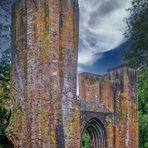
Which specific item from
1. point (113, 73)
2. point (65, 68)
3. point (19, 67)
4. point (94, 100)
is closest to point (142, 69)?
point (113, 73)

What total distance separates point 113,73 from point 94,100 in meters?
1.90

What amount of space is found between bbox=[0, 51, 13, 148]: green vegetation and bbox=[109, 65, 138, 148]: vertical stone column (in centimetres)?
629

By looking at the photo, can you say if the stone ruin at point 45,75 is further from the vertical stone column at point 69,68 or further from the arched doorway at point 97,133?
the arched doorway at point 97,133

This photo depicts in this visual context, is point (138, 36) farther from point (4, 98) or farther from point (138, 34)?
point (4, 98)

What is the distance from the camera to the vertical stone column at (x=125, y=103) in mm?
18156

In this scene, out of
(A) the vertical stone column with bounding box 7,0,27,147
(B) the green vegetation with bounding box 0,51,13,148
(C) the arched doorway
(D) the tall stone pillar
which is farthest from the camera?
(C) the arched doorway

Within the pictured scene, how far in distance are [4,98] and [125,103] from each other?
751 centimetres

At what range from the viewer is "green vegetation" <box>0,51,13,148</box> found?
41.9 feet

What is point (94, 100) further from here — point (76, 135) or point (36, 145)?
point (36, 145)

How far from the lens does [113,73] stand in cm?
1869

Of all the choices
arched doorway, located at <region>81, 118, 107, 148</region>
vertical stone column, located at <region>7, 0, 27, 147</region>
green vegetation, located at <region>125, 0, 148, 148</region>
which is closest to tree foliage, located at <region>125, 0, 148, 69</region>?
green vegetation, located at <region>125, 0, 148, 148</region>

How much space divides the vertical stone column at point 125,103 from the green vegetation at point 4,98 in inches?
248

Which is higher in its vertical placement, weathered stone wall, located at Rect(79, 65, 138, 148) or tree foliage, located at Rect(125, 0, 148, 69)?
tree foliage, located at Rect(125, 0, 148, 69)

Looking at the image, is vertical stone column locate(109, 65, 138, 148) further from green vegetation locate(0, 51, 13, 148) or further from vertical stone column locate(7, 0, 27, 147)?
green vegetation locate(0, 51, 13, 148)
